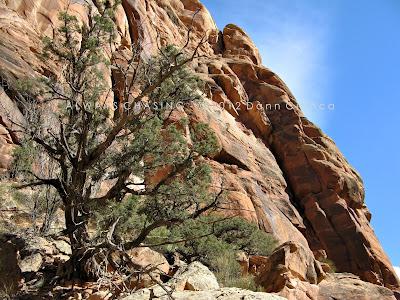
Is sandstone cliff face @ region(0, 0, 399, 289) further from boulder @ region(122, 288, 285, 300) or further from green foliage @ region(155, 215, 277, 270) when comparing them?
boulder @ region(122, 288, 285, 300)

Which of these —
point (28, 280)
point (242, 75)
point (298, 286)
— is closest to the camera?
point (28, 280)

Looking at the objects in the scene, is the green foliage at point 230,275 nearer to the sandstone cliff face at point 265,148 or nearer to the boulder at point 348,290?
the boulder at point 348,290

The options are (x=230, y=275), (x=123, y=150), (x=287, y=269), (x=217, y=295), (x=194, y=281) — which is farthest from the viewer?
(x=230, y=275)

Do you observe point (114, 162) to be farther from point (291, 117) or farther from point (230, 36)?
point (230, 36)

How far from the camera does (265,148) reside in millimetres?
39781

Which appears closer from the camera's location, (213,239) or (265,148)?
(213,239)

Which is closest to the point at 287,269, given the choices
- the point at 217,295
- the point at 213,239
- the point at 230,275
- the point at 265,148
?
the point at 230,275

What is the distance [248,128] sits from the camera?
40.3m

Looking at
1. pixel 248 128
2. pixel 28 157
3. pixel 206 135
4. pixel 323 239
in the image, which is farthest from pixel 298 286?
pixel 248 128

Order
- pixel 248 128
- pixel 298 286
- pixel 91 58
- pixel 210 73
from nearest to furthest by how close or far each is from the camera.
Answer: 1. pixel 91 58
2. pixel 298 286
3. pixel 248 128
4. pixel 210 73

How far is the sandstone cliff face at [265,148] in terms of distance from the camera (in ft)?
94.2

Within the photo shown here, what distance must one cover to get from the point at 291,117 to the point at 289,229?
47.5 feet

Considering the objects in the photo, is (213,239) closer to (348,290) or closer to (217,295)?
(348,290)

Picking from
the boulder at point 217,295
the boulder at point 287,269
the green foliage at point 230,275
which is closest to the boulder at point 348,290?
the boulder at point 287,269
